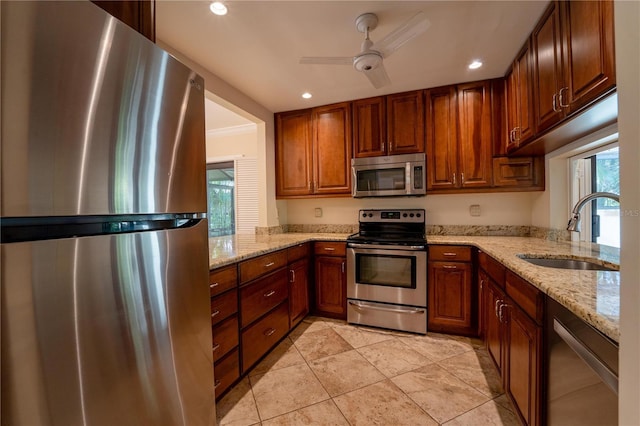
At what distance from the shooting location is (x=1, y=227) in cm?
50

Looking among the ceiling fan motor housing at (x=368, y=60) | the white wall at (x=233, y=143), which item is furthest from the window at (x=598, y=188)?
the white wall at (x=233, y=143)

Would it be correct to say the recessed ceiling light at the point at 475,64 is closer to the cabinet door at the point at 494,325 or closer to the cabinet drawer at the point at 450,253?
the cabinet drawer at the point at 450,253

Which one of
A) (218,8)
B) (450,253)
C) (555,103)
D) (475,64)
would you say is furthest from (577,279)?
(218,8)

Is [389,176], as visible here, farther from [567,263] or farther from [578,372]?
[578,372]

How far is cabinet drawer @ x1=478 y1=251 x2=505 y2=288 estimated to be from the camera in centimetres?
162

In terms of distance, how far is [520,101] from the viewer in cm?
207

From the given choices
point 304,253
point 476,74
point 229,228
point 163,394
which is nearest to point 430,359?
point 304,253

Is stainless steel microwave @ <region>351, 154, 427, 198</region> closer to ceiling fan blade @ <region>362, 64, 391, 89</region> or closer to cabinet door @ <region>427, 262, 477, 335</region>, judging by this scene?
cabinet door @ <region>427, 262, 477, 335</region>

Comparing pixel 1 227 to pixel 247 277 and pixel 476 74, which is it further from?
pixel 476 74

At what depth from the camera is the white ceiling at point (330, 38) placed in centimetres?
156

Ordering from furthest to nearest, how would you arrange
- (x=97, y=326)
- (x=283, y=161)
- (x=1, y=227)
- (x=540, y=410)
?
(x=283, y=161) < (x=540, y=410) < (x=97, y=326) < (x=1, y=227)

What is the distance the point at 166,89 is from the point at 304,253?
6.85ft

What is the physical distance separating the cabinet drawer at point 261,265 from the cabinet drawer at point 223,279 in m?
0.07

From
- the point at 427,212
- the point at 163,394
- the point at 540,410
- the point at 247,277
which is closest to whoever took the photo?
the point at 163,394
